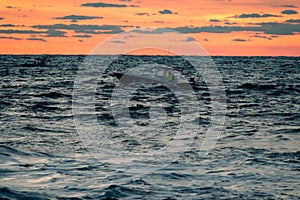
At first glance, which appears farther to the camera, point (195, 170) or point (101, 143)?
point (101, 143)

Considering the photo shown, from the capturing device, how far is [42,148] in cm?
1945

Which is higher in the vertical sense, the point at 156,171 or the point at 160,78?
the point at 160,78

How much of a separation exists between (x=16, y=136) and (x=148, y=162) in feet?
25.2

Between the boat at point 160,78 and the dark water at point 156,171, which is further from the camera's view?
the boat at point 160,78

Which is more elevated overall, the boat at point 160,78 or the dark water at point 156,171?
the boat at point 160,78

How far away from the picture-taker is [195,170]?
16.3 metres

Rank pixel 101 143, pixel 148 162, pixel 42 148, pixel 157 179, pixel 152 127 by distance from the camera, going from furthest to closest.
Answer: pixel 152 127, pixel 101 143, pixel 42 148, pixel 148 162, pixel 157 179

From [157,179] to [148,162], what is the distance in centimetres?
237

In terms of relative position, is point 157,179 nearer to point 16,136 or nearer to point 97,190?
point 97,190

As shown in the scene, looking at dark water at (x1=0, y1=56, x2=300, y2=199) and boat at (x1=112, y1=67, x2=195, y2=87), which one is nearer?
dark water at (x1=0, y1=56, x2=300, y2=199)

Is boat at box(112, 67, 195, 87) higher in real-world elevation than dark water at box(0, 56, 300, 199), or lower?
higher

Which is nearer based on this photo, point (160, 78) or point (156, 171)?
point (156, 171)

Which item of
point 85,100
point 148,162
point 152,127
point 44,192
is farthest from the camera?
point 85,100

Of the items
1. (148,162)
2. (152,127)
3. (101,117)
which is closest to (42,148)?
(148,162)
